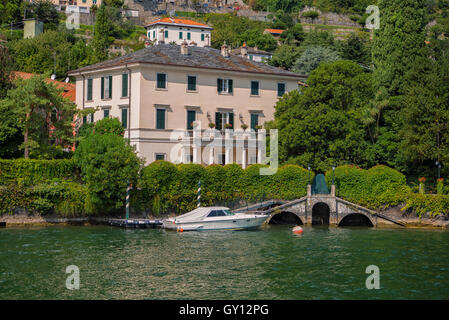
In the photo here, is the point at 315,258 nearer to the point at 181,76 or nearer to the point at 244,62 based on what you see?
the point at 181,76

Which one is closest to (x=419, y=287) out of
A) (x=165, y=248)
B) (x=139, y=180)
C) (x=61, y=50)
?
(x=165, y=248)

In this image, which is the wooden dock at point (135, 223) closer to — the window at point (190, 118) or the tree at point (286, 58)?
the window at point (190, 118)

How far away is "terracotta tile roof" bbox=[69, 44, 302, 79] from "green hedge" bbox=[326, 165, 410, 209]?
14413 millimetres

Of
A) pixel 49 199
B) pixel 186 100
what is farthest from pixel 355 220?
pixel 49 199

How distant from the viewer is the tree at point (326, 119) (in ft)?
190

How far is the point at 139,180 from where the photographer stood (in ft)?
171

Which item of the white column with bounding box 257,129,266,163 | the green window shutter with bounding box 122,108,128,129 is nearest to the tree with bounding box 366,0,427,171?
the white column with bounding box 257,129,266,163

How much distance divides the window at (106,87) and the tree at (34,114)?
5.82 meters

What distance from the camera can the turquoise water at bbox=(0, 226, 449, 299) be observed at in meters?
29.1

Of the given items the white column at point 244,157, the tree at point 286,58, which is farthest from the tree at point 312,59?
the white column at point 244,157

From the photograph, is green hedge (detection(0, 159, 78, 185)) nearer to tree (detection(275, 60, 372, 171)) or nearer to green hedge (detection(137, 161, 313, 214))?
green hedge (detection(137, 161, 313, 214))

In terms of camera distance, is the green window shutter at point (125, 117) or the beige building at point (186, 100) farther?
the green window shutter at point (125, 117)

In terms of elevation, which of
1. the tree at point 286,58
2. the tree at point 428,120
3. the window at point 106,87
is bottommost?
the tree at point 428,120

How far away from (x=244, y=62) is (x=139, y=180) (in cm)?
2021
